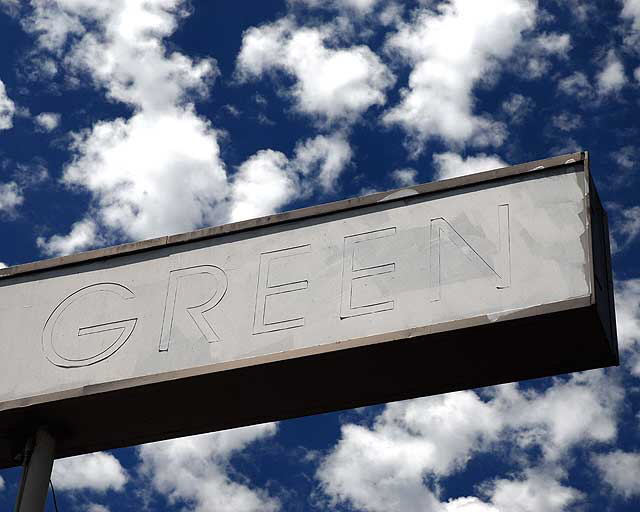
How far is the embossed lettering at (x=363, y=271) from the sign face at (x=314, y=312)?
0.01 metres

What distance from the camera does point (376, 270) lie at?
11.0m

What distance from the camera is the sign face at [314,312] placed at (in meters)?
10.5

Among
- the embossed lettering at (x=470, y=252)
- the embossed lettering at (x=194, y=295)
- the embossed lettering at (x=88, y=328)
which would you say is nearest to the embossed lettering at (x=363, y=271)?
the embossed lettering at (x=470, y=252)

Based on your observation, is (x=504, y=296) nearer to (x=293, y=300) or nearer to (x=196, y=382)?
(x=293, y=300)

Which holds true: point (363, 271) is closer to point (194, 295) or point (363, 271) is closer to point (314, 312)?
point (314, 312)

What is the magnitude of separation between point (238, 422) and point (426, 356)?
1809 millimetres

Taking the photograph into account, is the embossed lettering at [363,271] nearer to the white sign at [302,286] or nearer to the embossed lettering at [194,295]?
the white sign at [302,286]

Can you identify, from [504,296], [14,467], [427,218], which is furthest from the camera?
[14,467]

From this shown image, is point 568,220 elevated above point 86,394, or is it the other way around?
point 568,220

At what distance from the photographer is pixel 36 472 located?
11.3 m

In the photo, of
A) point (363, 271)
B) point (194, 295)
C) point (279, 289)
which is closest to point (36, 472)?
point (194, 295)

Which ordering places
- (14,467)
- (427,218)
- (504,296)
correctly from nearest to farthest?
(504,296)
(427,218)
(14,467)

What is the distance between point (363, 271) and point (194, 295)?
147cm

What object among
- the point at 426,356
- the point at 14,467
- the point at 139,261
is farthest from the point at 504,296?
the point at 14,467
